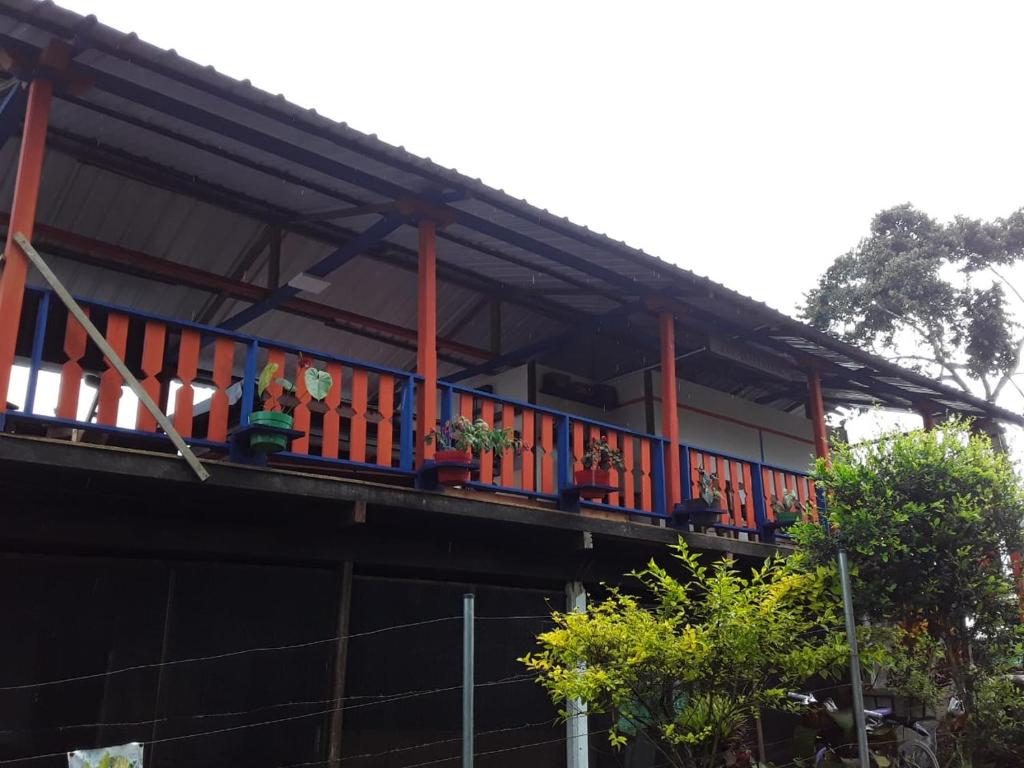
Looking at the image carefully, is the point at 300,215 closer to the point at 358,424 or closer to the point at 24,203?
the point at 358,424

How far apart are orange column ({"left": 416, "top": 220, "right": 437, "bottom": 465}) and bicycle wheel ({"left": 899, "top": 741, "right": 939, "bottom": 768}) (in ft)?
15.7

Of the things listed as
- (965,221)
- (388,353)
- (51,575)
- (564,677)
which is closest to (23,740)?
(51,575)

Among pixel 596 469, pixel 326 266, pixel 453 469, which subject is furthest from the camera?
pixel 326 266

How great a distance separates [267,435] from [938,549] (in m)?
4.61

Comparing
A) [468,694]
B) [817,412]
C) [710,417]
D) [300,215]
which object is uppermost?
[300,215]

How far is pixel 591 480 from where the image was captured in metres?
7.20

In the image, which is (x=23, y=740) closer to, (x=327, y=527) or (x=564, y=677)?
(x=327, y=527)

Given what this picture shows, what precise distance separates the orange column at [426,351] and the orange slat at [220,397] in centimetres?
149

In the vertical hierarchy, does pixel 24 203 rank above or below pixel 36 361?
above

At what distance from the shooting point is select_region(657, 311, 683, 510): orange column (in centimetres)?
833

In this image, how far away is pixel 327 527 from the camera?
20.8 feet

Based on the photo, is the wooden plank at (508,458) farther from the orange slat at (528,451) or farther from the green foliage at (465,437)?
the green foliage at (465,437)

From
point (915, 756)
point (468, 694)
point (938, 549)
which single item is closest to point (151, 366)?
point (468, 694)

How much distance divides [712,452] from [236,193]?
16.6 feet
